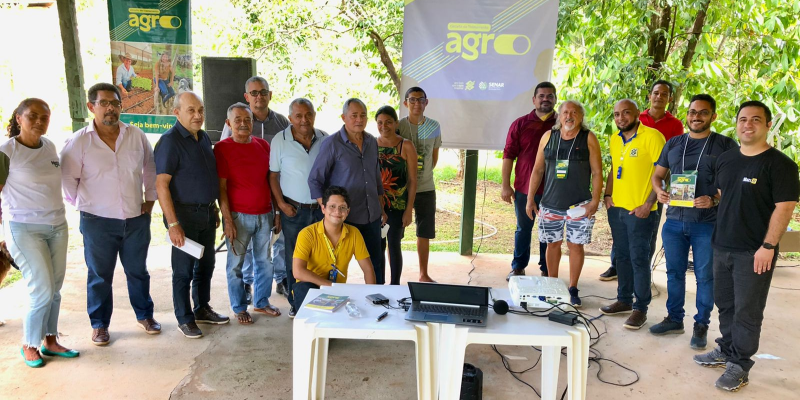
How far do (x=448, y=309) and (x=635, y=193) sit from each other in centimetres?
198

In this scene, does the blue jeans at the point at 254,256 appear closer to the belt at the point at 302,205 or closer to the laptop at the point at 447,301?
the belt at the point at 302,205

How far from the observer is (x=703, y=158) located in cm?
317

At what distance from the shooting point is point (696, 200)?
3.15m

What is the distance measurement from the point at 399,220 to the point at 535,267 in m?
1.82

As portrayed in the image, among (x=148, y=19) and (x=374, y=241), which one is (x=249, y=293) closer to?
(x=374, y=241)

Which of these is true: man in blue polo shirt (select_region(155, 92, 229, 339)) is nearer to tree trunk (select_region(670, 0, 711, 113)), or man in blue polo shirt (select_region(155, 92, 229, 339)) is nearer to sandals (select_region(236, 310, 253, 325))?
sandals (select_region(236, 310, 253, 325))

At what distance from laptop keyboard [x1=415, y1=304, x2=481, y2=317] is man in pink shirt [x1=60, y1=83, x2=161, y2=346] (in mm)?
1940

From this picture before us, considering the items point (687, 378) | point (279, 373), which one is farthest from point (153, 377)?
point (687, 378)

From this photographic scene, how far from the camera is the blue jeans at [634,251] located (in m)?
3.60

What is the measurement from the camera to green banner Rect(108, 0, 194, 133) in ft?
13.6

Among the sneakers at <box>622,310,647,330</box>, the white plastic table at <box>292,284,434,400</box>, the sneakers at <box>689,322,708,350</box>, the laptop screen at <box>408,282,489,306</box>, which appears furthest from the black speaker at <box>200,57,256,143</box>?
the sneakers at <box>689,322,708,350</box>

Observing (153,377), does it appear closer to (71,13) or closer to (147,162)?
(147,162)

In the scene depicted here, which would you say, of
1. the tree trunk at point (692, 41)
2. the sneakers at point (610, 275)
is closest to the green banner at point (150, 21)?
the sneakers at point (610, 275)

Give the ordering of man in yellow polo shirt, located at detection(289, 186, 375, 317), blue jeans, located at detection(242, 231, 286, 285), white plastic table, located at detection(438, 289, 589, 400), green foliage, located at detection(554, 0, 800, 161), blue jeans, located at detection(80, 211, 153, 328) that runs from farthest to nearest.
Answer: green foliage, located at detection(554, 0, 800, 161)
blue jeans, located at detection(242, 231, 286, 285)
blue jeans, located at detection(80, 211, 153, 328)
man in yellow polo shirt, located at detection(289, 186, 375, 317)
white plastic table, located at detection(438, 289, 589, 400)
